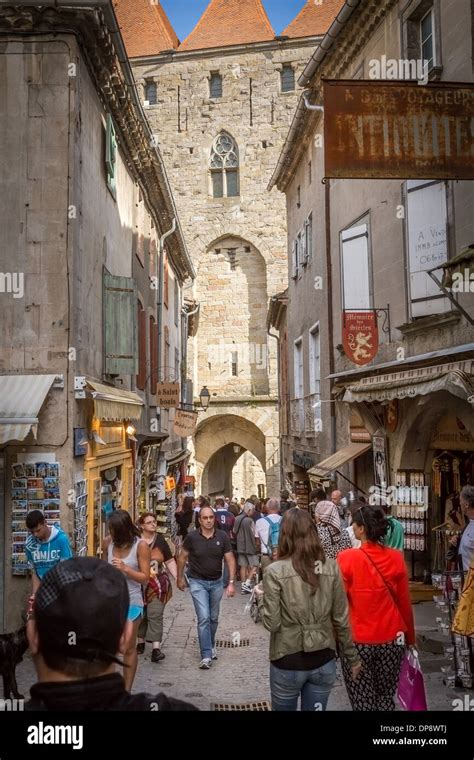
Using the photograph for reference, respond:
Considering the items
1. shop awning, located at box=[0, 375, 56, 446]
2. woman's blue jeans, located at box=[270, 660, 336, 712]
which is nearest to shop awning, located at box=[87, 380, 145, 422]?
shop awning, located at box=[0, 375, 56, 446]

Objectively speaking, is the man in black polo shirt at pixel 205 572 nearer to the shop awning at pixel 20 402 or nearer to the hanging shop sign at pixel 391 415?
the shop awning at pixel 20 402

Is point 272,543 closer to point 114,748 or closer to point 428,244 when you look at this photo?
point 428,244

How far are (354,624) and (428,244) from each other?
681 cm

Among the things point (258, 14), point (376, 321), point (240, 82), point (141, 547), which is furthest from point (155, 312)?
point (258, 14)

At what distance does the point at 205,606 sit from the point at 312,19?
115ft

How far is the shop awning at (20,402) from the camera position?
27.2 feet

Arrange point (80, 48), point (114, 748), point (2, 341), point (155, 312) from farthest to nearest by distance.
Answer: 1. point (155, 312)
2. point (80, 48)
3. point (2, 341)
4. point (114, 748)

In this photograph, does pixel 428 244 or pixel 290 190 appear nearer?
pixel 428 244

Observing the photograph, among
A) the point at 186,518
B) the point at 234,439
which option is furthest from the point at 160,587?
the point at 234,439

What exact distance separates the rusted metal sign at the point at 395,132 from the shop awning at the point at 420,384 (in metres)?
2.01

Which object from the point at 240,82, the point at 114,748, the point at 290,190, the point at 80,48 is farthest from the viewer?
the point at 240,82

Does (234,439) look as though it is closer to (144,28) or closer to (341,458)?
(341,458)

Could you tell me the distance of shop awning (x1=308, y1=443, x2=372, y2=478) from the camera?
12930mm

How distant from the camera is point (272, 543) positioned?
1023 centimetres
